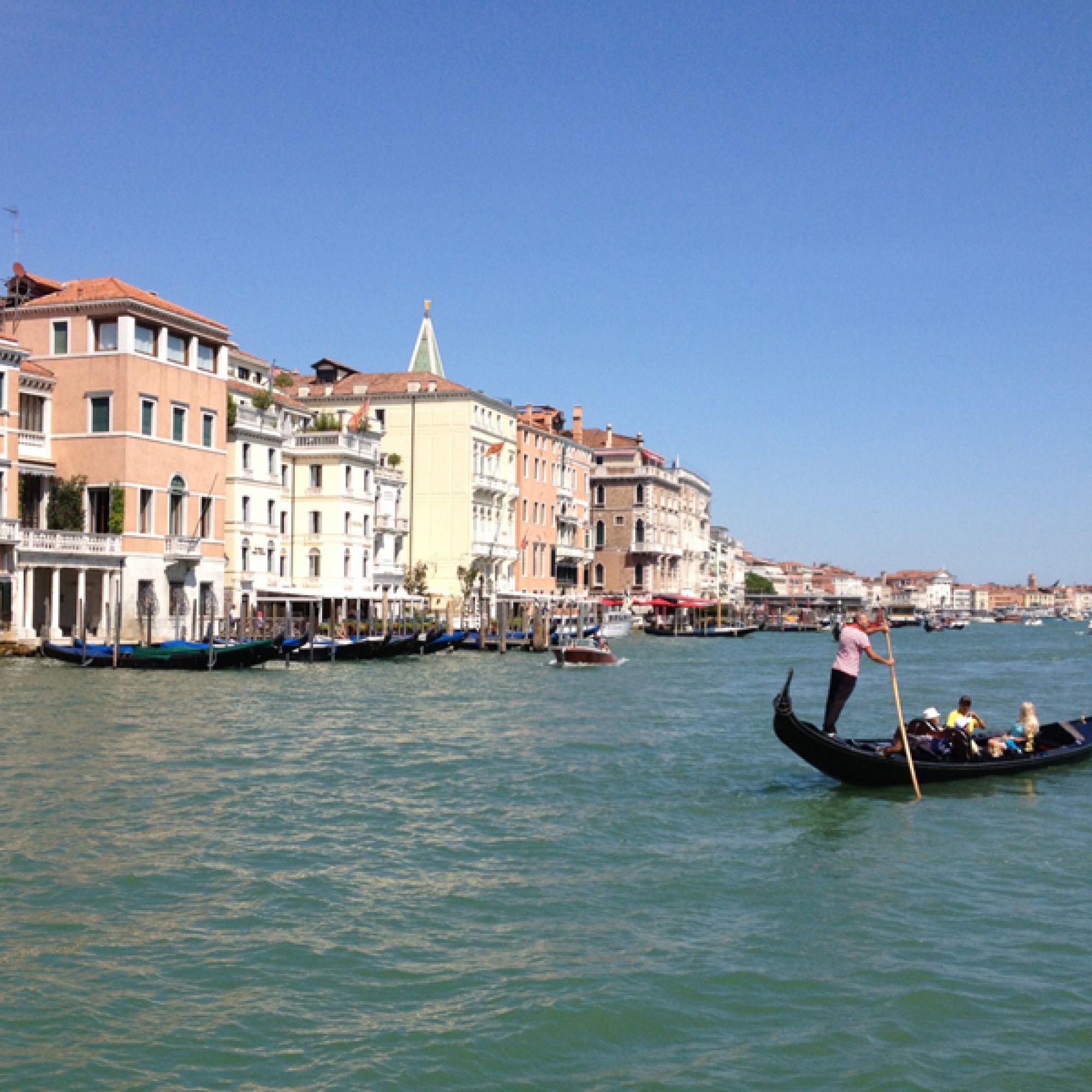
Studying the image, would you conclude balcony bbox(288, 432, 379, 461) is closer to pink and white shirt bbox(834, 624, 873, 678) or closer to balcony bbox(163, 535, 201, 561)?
balcony bbox(163, 535, 201, 561)

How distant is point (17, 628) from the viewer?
2384 centimetres

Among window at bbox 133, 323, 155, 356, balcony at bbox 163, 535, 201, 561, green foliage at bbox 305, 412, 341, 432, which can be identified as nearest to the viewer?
window at bbox 133, 323, 155, 356

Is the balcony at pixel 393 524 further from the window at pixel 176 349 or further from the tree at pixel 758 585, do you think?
the tree at pixel 758 585

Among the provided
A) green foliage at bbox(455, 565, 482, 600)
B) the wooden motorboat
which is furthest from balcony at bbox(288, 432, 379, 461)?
the wooden motorboat

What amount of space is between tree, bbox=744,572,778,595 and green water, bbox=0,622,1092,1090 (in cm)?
9615

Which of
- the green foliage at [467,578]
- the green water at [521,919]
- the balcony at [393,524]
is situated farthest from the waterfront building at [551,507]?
the green water at [521,919]

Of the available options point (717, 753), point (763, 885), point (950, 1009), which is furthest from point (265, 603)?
point (950, 1009)

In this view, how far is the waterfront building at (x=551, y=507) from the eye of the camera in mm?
46438

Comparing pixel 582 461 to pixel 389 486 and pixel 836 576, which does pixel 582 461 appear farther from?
pixel 836 576

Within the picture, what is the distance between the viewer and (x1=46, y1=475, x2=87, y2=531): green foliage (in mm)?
25531

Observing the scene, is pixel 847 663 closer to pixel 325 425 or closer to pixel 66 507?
pixel 66 507

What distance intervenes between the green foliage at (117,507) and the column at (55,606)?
1.30 metres

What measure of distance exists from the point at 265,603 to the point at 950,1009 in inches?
1079

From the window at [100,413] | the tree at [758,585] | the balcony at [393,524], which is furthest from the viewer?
the tree at [758,585]
